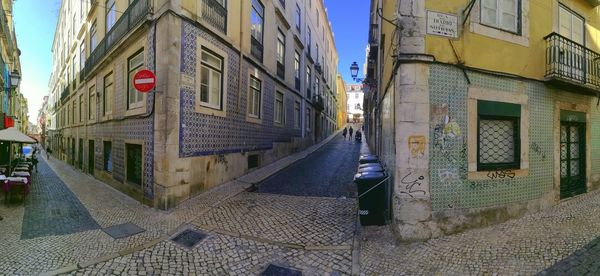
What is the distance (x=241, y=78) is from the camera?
31.9 feet

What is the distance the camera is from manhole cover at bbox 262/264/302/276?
3773mm

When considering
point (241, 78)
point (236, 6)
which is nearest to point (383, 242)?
point (241, 78)

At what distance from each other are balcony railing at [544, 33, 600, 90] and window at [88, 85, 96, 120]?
15.7 metres

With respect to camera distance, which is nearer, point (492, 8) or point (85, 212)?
point (492, 8)

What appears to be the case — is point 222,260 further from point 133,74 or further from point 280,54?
point 280,54

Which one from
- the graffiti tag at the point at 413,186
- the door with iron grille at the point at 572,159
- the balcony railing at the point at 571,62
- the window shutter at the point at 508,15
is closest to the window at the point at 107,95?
the graffiti tag at the point at 413,186

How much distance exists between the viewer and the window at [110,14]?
1035 centimetres

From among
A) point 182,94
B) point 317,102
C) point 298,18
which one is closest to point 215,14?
point 182,94

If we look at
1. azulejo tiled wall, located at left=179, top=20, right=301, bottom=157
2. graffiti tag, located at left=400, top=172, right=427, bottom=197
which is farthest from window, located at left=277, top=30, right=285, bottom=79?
graffiti tag, located at left=400, top=172, right=427, bottom=197

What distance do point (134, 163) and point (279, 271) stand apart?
257 inches

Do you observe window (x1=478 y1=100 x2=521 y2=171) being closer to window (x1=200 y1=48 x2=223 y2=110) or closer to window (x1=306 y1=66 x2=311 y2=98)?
window (x1=200 y1=48 x2=223 y2=110)

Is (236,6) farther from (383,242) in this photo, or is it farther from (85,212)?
(383,242)

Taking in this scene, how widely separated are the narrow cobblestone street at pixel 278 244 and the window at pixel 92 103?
23.7 feet

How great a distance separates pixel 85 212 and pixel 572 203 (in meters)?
10.9
